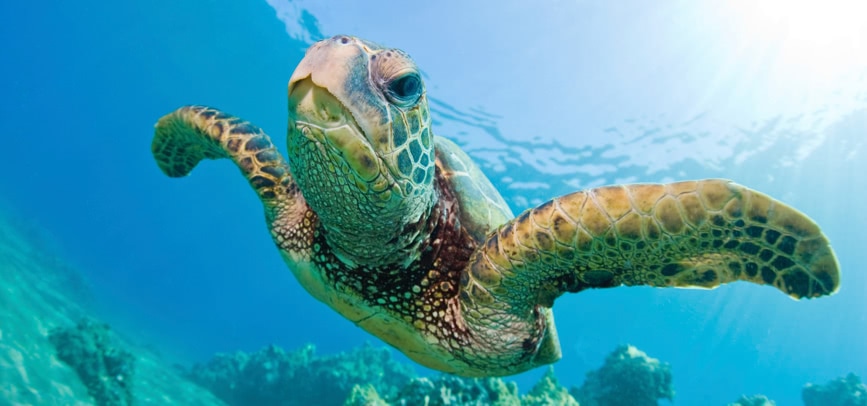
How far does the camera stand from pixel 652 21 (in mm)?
20484

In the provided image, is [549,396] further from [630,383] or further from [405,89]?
[405,89]

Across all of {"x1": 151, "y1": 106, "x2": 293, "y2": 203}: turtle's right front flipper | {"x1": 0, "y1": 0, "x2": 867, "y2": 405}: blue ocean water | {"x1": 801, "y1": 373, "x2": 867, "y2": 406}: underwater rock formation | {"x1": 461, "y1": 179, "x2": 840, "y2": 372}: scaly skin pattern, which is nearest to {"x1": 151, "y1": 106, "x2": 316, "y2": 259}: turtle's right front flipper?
{"x1": 151, "y1": 106, "x2": 293, "y2": 203}: turtle's right front flipper

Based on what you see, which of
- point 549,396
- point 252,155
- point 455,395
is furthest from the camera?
point 549,396

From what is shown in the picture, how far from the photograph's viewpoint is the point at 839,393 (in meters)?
12.2

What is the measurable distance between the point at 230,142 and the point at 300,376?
34.2 feet

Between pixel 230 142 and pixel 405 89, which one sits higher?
pixel 230 142

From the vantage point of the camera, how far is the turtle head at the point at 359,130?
148 cm

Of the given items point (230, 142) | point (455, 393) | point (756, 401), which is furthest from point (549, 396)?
point (756, 401)

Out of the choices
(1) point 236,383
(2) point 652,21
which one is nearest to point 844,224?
(2) point 652,21

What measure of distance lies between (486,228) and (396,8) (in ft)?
80.0

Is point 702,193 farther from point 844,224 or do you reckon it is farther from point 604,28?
point 844,224

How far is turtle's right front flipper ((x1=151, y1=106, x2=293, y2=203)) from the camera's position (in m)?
3.21

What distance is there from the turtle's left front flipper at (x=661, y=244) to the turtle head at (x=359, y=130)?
653 mm

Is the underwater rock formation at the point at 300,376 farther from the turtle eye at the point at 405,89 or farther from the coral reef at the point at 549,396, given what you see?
the turtle eye at the point at 405,89
